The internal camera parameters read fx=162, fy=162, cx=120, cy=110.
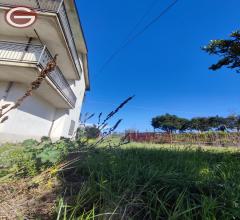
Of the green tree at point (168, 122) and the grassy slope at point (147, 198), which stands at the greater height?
the green tree at point (168, 122)

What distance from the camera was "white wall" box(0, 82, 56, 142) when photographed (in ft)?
26.9

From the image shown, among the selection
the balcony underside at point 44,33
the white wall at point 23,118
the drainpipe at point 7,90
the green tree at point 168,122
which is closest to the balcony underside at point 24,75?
the drainpipe at point 7,90

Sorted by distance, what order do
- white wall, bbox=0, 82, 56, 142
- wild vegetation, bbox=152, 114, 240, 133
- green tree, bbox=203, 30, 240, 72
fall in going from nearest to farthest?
green tree, bbox=203, 30, 240, 72, white wall, bbox=0, 82, 56, 142, wild vegetation, bbox=152, 114, 240, 133

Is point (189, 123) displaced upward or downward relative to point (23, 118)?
upward

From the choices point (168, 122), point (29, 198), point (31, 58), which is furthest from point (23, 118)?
point (168, 122)

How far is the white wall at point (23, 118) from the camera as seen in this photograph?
8211 millimetres

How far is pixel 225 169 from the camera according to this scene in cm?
244

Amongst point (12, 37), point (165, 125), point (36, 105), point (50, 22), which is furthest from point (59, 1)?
point (165, 125)

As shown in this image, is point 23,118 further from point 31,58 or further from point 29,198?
point 29,198

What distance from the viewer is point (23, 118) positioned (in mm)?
9266

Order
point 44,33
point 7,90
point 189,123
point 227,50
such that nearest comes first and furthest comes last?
1. point 227,50
2. point 7,90
3. point 44,33
4. point 189,123

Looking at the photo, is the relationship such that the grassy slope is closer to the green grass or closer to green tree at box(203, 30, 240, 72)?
the green grass

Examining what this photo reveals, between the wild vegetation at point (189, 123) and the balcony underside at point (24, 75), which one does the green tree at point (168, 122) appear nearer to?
the wild vegetation at point (189, 123)

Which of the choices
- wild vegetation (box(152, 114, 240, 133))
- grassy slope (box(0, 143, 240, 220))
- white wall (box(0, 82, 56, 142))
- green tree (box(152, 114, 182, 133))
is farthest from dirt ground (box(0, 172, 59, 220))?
green tree (box(152, 114, 182, 133))
